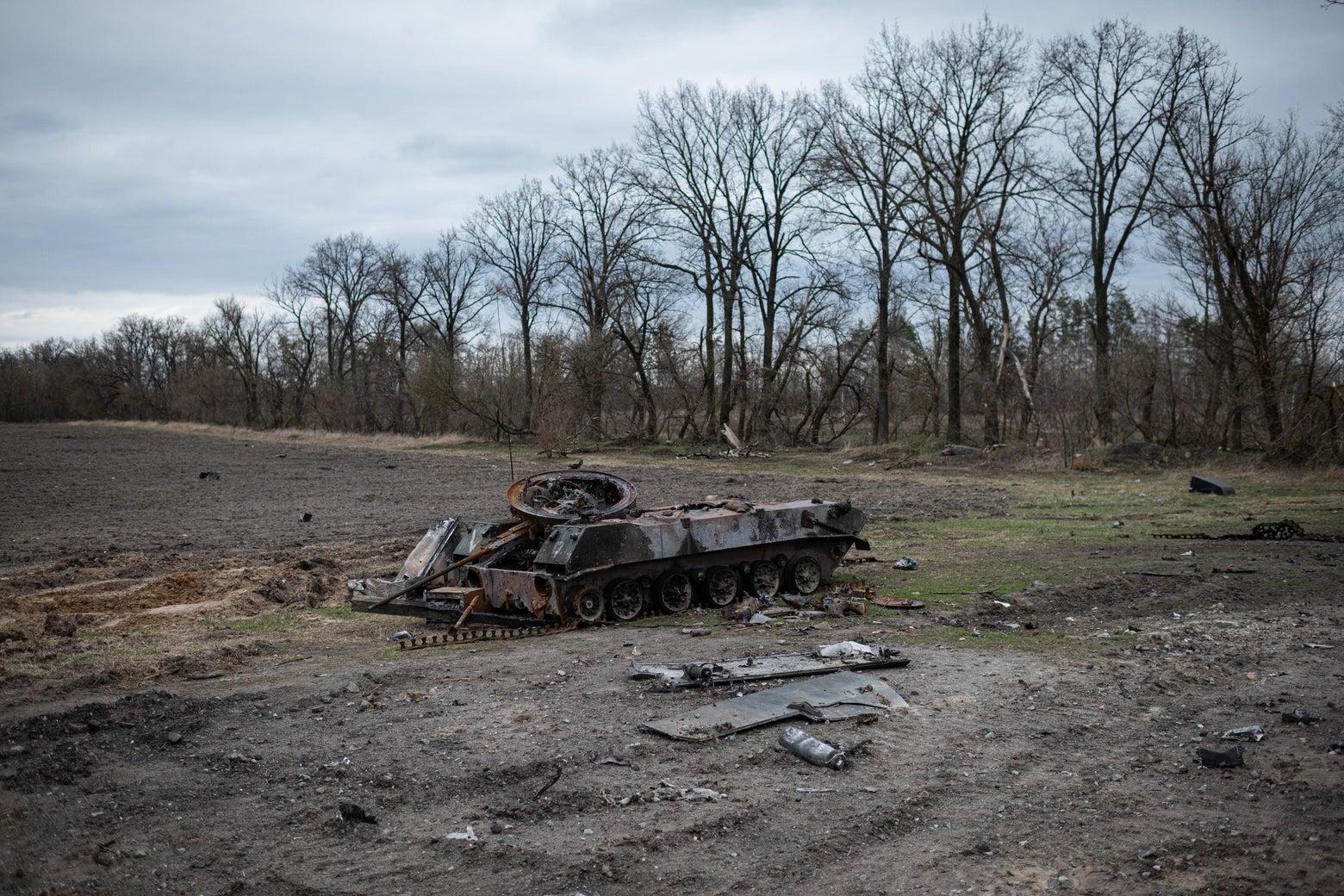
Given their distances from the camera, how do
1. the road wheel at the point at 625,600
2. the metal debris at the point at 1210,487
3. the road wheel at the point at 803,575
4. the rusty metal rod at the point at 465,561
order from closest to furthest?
the road wheel at the point at 625,600 → the rusty metal rod at the point at 465,561 → the road wheel at the point at 803,575 → the metal debris at the point at 1210,487

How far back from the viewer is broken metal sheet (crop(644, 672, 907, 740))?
6.48m

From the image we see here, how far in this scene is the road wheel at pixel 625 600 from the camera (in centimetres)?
1038

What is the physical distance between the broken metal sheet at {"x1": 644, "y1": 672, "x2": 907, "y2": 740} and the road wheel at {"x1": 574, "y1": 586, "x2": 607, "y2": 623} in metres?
3.17

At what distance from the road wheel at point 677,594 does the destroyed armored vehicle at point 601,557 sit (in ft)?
0.04

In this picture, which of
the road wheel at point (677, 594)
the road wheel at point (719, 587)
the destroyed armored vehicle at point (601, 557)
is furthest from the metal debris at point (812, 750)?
the road wheel at point (719, 587)

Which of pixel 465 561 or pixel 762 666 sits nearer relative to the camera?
pixel 762 666

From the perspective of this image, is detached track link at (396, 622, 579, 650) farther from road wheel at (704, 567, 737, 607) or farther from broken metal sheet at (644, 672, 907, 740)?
broken metal sheet at (644, 672, 907, 740)

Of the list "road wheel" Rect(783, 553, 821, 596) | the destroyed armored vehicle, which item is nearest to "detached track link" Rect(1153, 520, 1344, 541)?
the destroyed armored vehicle

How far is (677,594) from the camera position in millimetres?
10922

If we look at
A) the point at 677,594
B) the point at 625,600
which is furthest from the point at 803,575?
the point at 625,600

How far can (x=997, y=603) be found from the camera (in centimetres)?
1052

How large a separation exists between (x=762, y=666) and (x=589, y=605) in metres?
2.78

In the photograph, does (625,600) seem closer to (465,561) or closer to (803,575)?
(465,561)

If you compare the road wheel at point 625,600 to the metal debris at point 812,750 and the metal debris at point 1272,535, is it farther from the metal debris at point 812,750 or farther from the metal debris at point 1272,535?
the metal debris at point 1272,535
